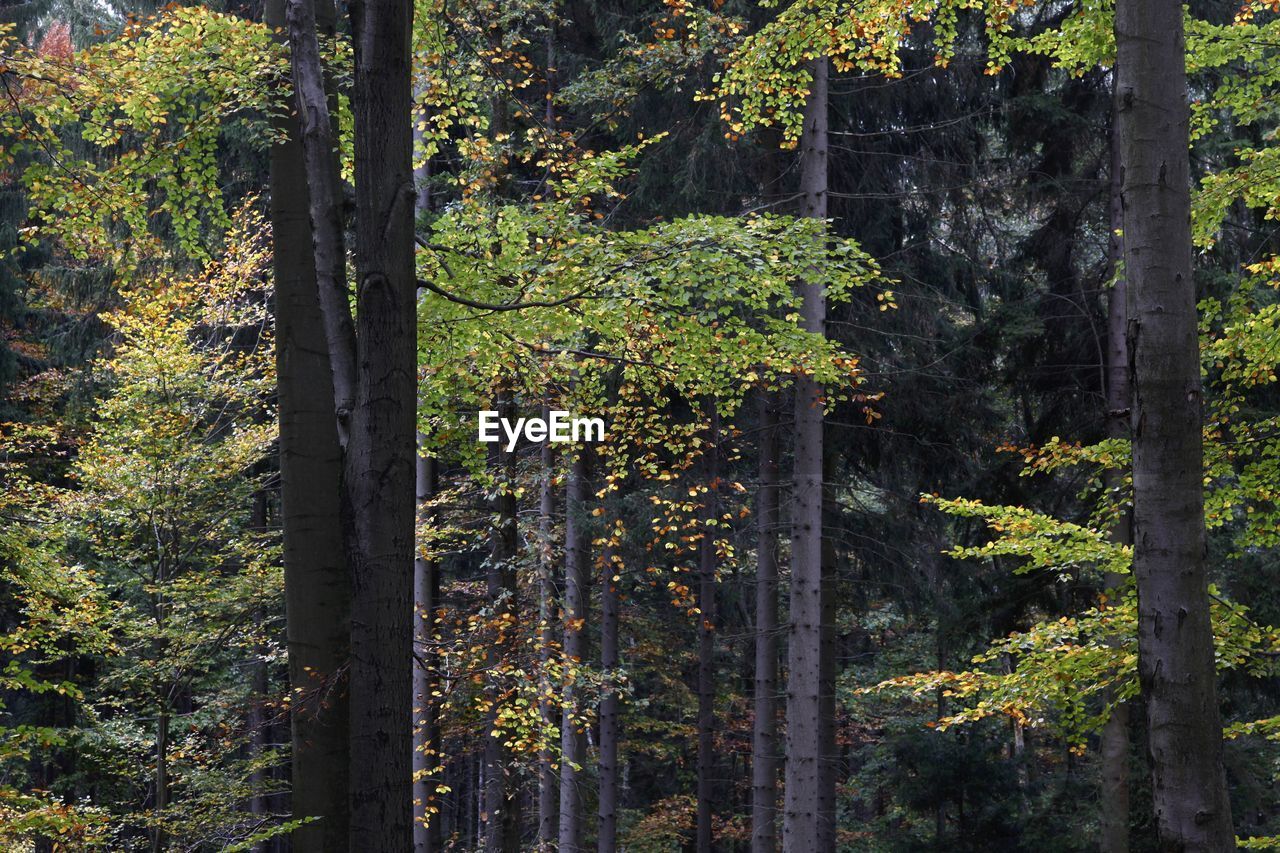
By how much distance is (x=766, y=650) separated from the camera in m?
13.3

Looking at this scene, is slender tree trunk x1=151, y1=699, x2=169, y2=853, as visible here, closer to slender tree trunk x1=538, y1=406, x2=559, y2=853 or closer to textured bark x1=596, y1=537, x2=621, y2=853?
slender tree trunk x1=538, y1=406, x2=559, y2=853

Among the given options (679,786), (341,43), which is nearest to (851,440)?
(341,43)

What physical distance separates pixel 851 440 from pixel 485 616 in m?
5.44

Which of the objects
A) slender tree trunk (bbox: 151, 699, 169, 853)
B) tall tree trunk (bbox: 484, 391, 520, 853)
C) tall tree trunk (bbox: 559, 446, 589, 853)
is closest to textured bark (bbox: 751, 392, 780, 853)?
tall tree trunk (bbox: 559, 446, 589, 853)

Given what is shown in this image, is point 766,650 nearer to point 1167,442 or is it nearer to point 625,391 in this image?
point 625,391

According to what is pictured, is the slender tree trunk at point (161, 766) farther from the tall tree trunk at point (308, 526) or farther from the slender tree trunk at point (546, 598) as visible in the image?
the tall tree trunk at point (308, 526)

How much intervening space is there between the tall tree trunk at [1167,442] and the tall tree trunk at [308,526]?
3269mm

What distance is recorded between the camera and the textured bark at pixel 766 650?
1281 cm

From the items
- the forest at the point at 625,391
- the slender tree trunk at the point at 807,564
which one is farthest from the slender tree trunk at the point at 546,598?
the slender tree trunk at the point at 807,564

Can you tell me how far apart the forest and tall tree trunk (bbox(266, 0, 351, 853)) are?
0.9 inches

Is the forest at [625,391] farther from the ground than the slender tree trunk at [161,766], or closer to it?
farther from the ground

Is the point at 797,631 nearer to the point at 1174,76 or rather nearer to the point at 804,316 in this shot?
the point at 804,316

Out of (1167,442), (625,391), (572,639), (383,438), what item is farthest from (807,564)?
(383,438)

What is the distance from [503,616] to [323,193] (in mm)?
6876
